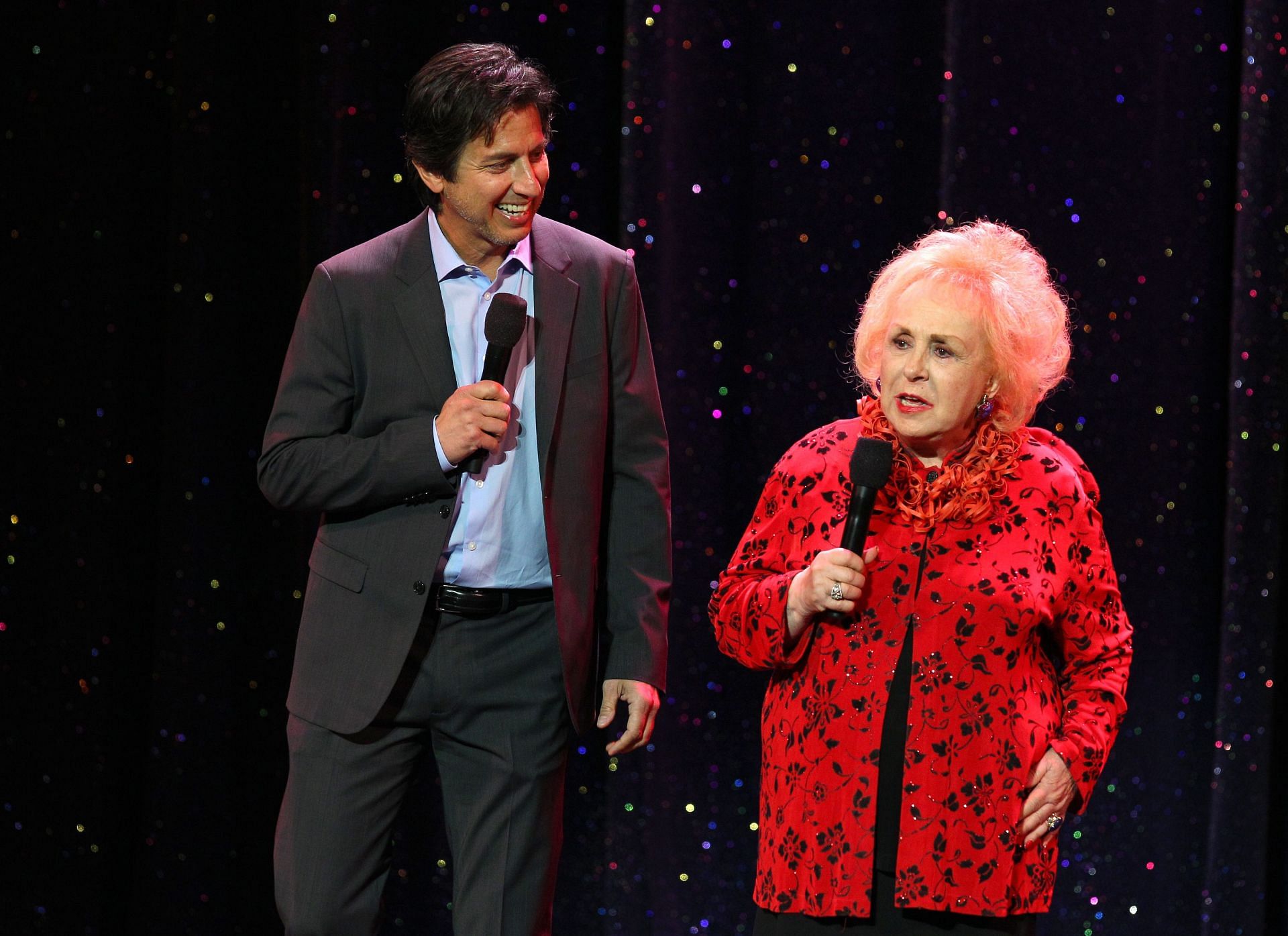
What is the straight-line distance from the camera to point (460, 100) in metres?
1.90

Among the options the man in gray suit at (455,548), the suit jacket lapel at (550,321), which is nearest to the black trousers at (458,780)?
the man in gray suit at (455,548)

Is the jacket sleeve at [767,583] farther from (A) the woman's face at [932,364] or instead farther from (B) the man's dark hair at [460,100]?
(B) the man's dark hair at [460,100]

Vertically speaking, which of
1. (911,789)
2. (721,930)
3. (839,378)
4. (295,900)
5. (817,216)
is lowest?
(721,930)

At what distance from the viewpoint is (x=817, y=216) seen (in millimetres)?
2740

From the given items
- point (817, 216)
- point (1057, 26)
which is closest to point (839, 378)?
point (817, 216)

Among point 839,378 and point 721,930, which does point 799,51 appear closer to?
point 839,378

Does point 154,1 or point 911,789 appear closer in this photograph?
point 911,789

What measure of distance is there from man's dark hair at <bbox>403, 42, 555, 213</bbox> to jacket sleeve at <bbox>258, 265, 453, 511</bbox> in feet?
0.78

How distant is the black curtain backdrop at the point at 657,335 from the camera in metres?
2.68

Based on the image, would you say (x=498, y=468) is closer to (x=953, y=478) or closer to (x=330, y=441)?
(x=330, y=441)

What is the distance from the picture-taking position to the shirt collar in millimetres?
1961

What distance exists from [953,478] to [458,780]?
0.84m

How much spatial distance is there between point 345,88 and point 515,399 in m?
1.10

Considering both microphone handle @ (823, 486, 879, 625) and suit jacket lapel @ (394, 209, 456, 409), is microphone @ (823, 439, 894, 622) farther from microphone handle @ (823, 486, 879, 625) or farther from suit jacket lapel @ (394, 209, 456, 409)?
suit jacket lapel @ (394, 209, 456, 409)
